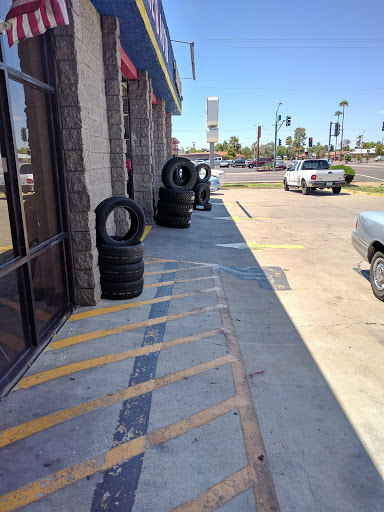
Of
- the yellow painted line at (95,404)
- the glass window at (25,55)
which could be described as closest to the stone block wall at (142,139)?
the glass window at (25,55)

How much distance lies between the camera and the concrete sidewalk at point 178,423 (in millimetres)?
2359

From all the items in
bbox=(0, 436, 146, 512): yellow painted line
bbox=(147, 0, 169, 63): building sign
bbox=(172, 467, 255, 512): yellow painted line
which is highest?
bbox=(147, 0, 169, 63): building sign

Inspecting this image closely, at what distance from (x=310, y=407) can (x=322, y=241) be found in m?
7.41

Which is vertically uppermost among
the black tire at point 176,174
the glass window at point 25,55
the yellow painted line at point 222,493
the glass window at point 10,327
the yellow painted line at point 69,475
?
the glass window at point 25,55

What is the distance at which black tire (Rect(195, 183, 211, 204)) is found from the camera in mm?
15234

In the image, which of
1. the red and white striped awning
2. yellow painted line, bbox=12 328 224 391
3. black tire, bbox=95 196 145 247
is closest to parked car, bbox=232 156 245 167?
black tire, bbox=95 196 145 247

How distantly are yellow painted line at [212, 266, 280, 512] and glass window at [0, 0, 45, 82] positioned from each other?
362 centimetres

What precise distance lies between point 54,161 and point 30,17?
5.58ft

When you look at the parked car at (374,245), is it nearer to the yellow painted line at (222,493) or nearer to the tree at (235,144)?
the yellow painted line at (222,493)

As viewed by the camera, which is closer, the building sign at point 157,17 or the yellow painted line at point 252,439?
the yellow painted line at point 252,439

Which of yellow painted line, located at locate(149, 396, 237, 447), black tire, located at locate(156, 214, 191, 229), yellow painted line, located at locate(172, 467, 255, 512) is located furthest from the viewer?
black tire, located at locate(156, 214, 191, 229)

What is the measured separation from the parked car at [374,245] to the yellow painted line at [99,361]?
3117mm

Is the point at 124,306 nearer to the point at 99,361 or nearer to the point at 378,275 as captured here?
the point at 99,361

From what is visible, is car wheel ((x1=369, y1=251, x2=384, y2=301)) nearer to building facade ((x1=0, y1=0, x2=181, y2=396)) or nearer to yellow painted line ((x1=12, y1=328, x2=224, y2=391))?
yellow painted line ((x1=12, y1=328, x2=224, y2=391))
